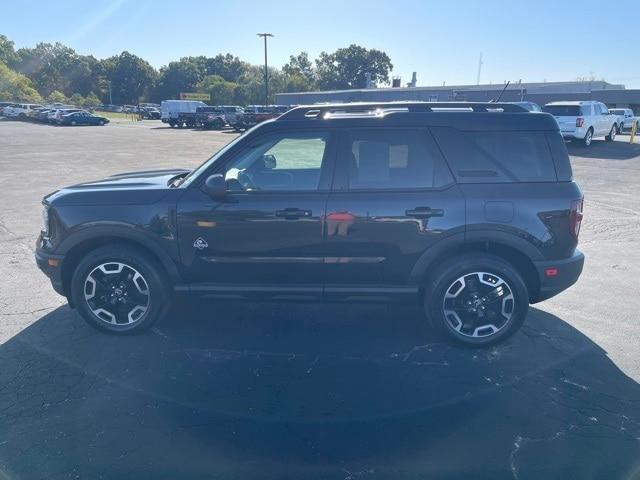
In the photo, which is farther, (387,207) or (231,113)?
(231,113)

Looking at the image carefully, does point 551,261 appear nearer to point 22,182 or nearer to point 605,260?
point 605,260

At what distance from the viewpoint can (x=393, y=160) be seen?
4.12 m

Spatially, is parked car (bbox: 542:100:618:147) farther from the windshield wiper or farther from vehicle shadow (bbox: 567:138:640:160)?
the windshield wiper

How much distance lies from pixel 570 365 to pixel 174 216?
3.53 metres

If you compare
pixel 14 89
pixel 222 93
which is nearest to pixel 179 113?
pixel 222 93

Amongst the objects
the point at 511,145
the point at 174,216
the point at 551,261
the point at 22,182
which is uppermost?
the point at 511,145

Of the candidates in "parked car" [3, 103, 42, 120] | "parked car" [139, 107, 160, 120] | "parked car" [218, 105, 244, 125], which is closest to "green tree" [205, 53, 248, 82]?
"parked car" [139, 107, 160, 120]

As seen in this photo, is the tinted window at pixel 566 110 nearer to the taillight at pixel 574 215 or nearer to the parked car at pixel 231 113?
the taillight at pixel 574 215

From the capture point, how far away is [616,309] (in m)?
5.07

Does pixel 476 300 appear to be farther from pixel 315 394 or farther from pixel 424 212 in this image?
pixel 315 394

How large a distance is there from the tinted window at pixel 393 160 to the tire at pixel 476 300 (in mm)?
764

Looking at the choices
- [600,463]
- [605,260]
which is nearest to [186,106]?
[605,260]

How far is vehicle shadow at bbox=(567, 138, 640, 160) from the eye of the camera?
19.5 meters

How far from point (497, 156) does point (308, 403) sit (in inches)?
99.8
